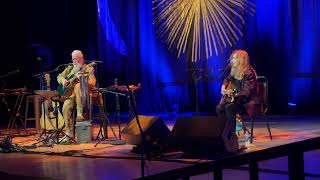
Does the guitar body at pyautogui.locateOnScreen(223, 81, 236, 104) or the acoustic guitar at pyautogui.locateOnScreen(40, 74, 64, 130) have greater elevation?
the guitar body at pyautogui.locateOnScreen(223, 81, 236, 104)

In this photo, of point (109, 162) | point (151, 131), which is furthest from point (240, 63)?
point (109, 162)

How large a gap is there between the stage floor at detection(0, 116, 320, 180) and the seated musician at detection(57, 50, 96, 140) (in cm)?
63

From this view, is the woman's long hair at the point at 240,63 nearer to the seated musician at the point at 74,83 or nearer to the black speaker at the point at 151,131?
the black speaker at the point at 151,131

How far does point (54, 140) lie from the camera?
7477 mm

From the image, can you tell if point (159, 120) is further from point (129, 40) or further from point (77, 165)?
point (129, 40)

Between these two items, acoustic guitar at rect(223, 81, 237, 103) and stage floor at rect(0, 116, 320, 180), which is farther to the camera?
acoustic guitar at rect(223, 81, 237, 103)

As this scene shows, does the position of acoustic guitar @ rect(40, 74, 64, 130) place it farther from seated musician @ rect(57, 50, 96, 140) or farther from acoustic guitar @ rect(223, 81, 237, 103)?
acoustic guitar @ rect(223, 81, 237, 103)

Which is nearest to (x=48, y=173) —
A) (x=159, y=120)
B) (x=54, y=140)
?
(x=159, y=120)

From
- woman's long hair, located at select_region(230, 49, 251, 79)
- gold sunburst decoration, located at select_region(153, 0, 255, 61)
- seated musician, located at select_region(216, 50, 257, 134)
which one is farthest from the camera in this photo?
woman's long hair, located at select_region(230, 49, 251, 79)

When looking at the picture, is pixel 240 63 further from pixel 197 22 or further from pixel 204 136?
pixel 204 136

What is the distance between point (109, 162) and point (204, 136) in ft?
3.61

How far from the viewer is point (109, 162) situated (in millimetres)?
5332

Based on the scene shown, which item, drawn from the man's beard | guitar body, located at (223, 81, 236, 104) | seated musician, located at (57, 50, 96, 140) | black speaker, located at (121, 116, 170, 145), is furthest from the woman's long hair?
the man's beard

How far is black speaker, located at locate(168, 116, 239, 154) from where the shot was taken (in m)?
4.96
